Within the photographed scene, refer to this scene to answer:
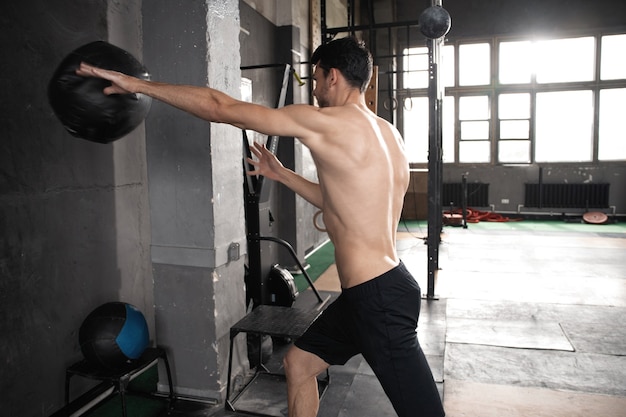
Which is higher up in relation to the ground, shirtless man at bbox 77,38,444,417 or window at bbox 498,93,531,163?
window at bbox 498,93,531,163

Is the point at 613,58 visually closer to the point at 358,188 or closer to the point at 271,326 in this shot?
the point at 271,326

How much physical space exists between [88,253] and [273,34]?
382 centimetres

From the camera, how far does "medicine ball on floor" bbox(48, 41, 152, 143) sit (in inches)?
71.9

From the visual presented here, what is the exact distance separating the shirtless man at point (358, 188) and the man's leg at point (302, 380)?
8.0 inches

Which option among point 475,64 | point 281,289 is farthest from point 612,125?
point 281,289

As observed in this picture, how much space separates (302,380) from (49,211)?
5.30 ft

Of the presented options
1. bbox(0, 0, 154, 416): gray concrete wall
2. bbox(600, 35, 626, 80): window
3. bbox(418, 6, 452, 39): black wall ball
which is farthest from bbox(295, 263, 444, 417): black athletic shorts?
bbox(600, 35, 626, 80): window

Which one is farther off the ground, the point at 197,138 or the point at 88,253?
the point at 197,138

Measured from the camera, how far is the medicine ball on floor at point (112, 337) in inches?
94.2

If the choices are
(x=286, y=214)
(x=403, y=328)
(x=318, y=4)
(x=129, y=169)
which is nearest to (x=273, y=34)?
(x=318, y=4)

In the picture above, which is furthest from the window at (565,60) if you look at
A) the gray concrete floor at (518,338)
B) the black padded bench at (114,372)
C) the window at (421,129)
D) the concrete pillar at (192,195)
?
the black padded bench at (114,372)

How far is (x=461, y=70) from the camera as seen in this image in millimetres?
10695

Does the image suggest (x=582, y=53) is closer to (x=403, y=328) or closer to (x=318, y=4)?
(x=318, y=4)

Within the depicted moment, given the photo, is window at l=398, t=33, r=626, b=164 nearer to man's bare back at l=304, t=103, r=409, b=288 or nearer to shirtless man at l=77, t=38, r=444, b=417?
shirtless man at l=77, t=38, r=444, b=417
